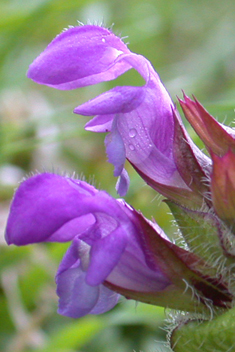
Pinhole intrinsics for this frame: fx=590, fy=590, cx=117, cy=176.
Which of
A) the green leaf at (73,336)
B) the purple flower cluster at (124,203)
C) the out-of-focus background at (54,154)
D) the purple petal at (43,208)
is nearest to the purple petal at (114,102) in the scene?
the purple flower cluster at (124,203)

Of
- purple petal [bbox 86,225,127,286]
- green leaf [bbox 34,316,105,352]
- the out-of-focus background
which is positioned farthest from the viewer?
the out-of-focus background

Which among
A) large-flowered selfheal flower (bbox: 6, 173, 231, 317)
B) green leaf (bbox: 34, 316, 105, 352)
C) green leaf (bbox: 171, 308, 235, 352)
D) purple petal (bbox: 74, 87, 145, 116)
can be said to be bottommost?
green leaf (bbox: 34, 316, 105, 352)

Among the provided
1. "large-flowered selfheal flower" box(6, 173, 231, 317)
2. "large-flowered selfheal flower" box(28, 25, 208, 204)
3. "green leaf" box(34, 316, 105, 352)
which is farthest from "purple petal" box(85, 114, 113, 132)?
"green leaf" box(34, 316, 105, 352)

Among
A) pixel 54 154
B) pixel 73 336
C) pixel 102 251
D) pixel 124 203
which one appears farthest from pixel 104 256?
pixel 54 154

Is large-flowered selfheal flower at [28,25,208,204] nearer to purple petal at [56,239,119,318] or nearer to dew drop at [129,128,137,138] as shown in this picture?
dew drop at [129,128,137,138]

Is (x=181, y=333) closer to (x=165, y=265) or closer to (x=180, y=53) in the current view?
(x=165, y=265)

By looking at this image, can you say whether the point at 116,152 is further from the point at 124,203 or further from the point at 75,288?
the point at 75,288

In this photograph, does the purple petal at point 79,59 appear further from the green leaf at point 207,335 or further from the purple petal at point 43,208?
the green leaf at point 207,335
